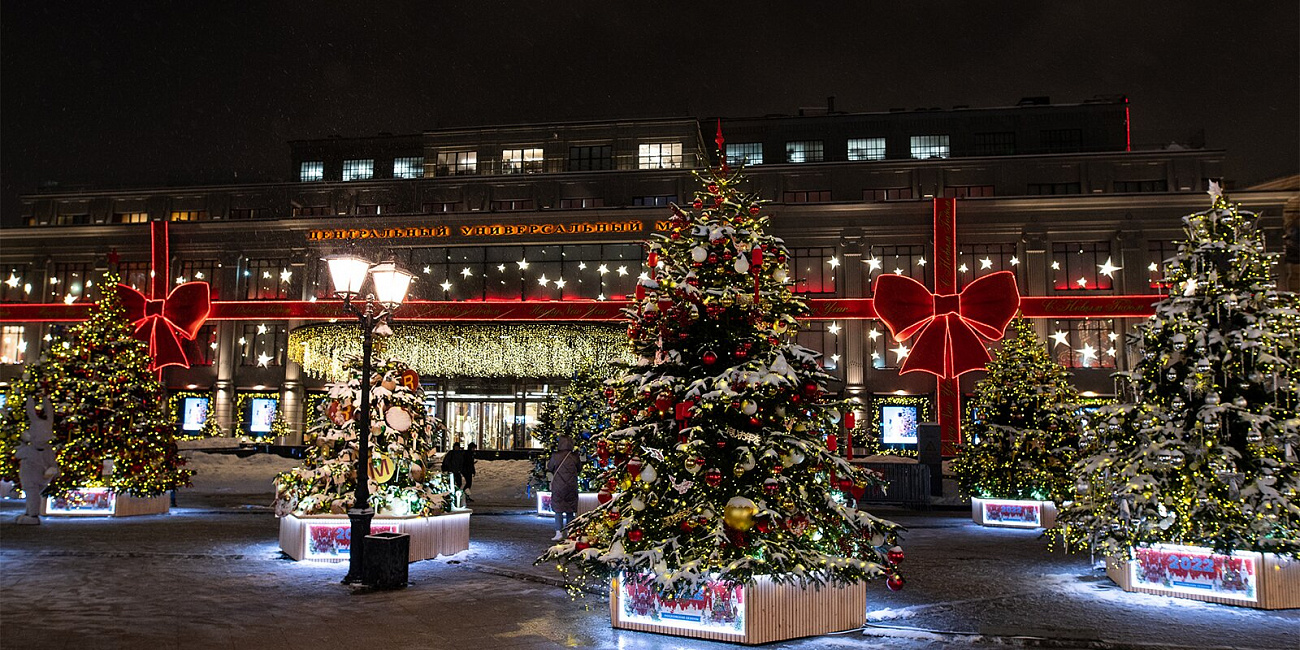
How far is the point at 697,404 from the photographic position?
31.4ft

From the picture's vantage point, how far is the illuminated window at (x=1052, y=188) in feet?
147

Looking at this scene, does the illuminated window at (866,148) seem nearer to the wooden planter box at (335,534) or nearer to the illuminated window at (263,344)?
the illuminated window at (263,344)

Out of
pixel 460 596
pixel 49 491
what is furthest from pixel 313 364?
pixel 460 596

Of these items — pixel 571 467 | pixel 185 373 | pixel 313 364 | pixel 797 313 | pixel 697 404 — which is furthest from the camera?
pixel 185 373

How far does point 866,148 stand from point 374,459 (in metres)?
40.9

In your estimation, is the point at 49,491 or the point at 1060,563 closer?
the point at 1060,563

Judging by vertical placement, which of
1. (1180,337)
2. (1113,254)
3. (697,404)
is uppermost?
(1113,254)

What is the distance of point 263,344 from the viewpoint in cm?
4931

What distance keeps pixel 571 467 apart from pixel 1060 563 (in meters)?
8.96

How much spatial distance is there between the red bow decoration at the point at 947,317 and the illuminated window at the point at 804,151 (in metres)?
12.1

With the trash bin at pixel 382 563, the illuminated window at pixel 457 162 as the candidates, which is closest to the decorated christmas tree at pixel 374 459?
the trash bin at pixel 382 563

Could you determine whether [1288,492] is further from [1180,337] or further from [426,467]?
[426,467]

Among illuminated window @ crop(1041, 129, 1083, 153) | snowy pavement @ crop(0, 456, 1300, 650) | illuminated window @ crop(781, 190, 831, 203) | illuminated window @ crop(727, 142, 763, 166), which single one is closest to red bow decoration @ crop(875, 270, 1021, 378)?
illuminated window @ crop(781, 190, 831, 203)

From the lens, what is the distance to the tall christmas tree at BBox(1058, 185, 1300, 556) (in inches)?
444
